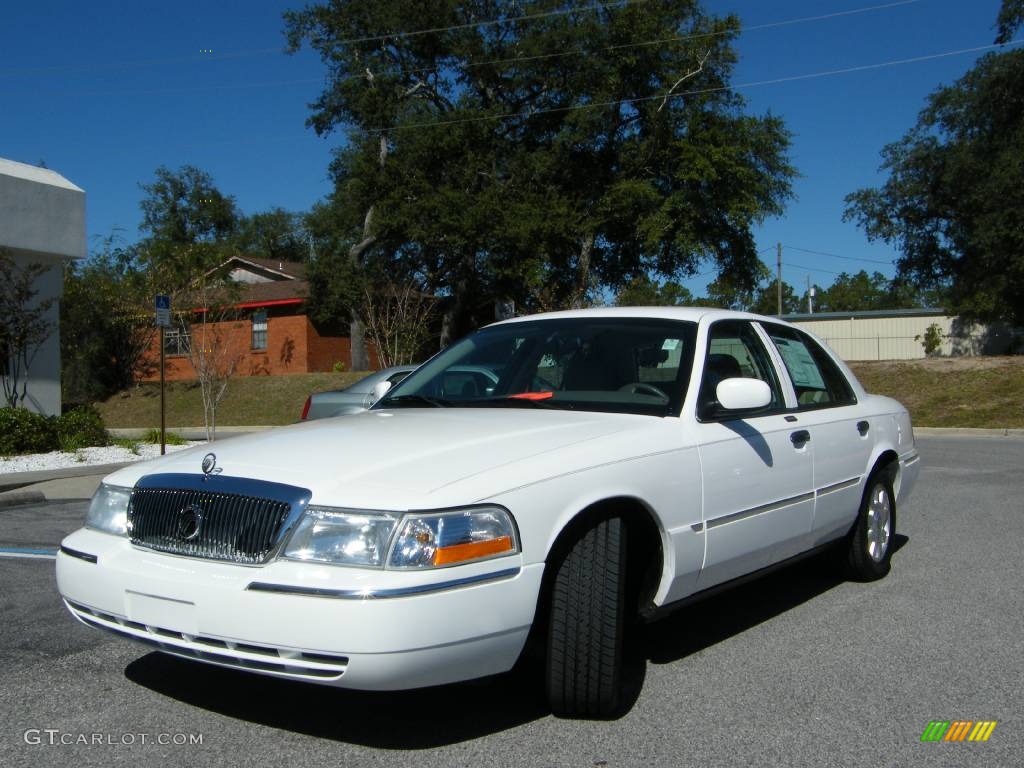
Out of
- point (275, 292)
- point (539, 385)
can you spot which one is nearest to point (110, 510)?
point (539, 385)

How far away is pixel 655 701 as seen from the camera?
4215mm

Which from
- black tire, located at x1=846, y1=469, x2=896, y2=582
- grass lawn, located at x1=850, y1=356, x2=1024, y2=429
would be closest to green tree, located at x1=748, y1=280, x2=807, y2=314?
grass lawn, located at x1=850, y1=356, x2=1024, y2=429

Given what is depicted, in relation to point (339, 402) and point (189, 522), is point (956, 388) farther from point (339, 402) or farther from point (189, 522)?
point (189, 522)

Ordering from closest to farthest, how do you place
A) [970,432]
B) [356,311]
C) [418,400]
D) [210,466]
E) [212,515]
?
[212,515] < [210,466] < [418,400] < [970,432] < [356,311]

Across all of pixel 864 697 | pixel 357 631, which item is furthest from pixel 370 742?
pixel 864 697

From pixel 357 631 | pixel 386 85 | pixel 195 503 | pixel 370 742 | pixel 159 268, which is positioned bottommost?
pixel 370 742

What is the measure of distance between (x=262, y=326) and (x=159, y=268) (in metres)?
4.97

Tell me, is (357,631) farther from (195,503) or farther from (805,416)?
(805,416)

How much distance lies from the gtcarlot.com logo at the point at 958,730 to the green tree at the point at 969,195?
95.8 feet

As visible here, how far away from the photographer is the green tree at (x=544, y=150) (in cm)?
3347

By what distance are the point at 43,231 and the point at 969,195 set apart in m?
29.3

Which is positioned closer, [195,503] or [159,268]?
[195,503]

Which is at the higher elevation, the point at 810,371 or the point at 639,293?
the point at 639,293

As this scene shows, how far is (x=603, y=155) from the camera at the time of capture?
117ft
